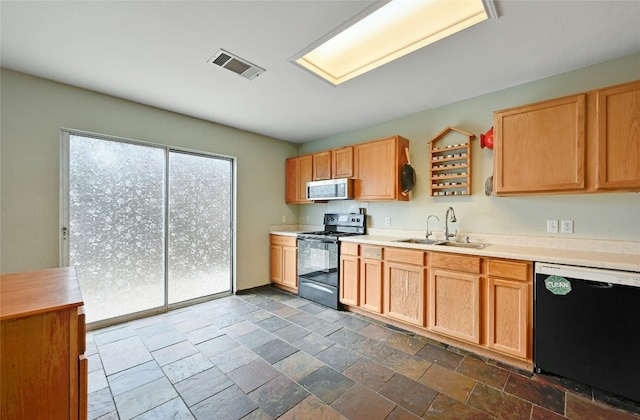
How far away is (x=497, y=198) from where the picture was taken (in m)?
2.66

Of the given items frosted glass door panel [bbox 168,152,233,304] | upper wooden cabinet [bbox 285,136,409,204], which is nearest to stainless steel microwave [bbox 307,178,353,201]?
upper wooden cabinet [bbox 285,136,409,204]

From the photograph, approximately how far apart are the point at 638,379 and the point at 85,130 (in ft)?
16.1

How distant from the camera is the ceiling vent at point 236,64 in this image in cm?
211

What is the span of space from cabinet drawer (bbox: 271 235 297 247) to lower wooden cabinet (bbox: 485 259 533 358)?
256cm

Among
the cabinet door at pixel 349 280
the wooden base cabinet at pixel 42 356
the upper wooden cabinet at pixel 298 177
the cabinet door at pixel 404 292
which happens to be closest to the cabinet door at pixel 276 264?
the upper wooden cabinet at pixel 298 177

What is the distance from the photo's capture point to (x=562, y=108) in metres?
2.07

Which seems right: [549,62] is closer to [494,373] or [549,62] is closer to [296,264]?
[494,373]

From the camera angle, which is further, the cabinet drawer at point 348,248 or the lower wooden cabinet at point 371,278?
the cabinet drawer at point 348,248

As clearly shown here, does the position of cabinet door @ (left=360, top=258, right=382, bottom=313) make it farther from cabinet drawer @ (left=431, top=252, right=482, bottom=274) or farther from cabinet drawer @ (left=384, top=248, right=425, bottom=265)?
cabinet drawer @ (left=431, top=252, right=482, bottom=274)

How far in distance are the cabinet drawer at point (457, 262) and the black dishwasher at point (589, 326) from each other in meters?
0.41

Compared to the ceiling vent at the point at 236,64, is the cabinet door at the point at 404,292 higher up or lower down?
lower down

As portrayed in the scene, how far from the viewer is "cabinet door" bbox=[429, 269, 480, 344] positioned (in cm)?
226

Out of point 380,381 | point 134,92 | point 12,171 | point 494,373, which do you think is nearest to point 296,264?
point 380,381

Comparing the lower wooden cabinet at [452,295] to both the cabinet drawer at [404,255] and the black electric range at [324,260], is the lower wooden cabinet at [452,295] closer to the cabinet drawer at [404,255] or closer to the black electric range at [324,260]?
the cabinet drawer at [404,255]
